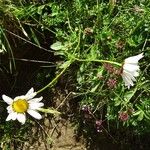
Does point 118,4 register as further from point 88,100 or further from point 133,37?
point 88,100

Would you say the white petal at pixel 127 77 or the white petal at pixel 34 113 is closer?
the white petal at pixel 127 77

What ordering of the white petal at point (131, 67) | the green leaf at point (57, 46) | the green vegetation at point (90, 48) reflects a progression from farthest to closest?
the green leaf at point (57, 46) → the green vegetation at point (90, 48) → the white petal at point (131, 67)

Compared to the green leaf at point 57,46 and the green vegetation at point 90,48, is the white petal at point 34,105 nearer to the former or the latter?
the green vegetation at point 90,48

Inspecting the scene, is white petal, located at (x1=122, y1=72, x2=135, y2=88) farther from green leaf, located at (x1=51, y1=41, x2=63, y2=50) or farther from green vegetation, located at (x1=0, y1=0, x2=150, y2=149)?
green leaf, located at (x1=51, y1=41, x2=63, y2=50)

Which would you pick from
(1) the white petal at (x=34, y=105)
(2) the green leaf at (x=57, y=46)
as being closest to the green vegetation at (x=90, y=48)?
(2) the green leaf at (x=57, y=46)

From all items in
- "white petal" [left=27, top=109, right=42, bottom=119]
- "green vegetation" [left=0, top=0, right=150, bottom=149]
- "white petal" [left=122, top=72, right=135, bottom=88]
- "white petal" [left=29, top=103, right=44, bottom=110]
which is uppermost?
"green vegetation" [left=0, top=0, right=150, bottom=149]

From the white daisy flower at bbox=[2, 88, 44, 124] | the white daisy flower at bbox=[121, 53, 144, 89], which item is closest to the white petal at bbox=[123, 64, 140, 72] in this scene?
the white daisy flower at bbox=[121, 53, 144, 89]

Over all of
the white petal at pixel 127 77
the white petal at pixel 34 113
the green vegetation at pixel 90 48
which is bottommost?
the white petal at pixel 34 113
